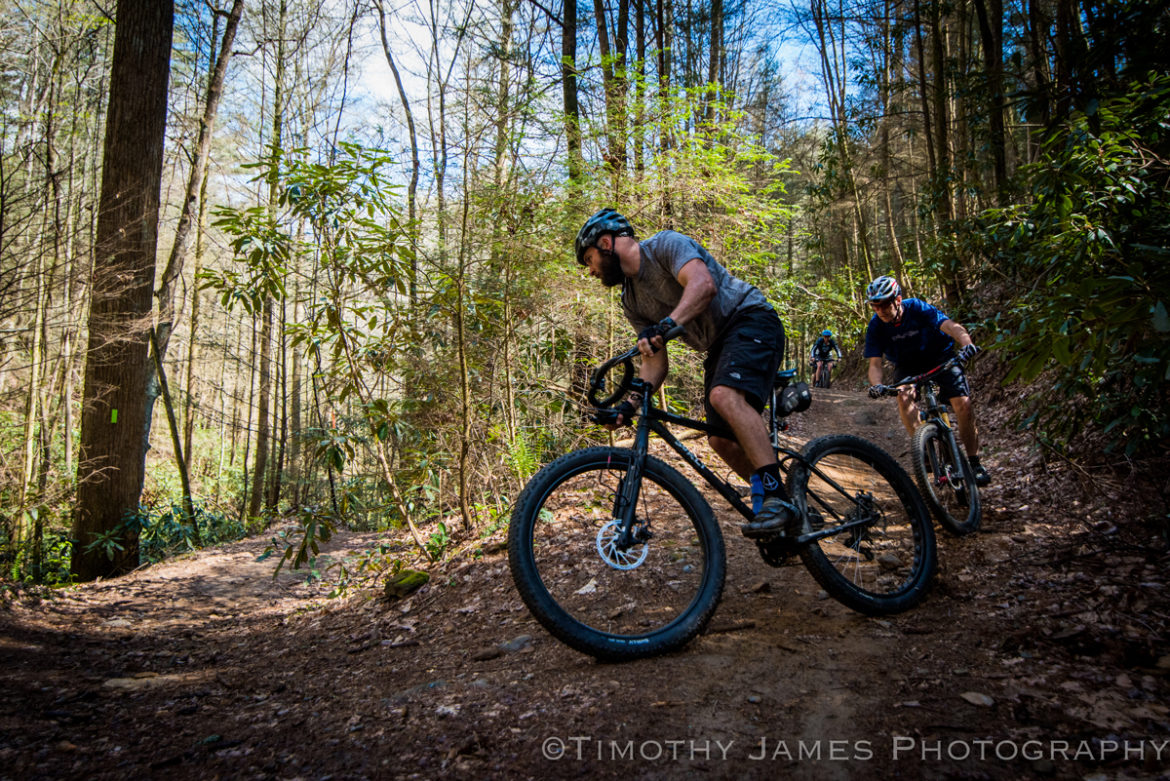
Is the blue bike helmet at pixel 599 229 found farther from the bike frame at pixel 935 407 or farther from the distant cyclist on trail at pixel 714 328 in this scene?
the bike frame at pixel 935 407

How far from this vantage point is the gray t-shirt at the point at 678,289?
108 inches

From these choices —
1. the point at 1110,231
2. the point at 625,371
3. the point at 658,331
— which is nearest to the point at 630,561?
the point at 625,371

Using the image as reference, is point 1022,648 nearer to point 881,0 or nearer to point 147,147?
point 147,147

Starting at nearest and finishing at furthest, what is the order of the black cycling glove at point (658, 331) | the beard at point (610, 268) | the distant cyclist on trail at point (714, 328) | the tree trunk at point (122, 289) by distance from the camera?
the black cycling glove at point (658, 331)
the distant cyclist on trail at point (714, 328)
the beard at point (610, 268)
the tree trunk at point (122, 289)

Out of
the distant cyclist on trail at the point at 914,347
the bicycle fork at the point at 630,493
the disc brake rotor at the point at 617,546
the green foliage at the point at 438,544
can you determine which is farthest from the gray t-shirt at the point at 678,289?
the green foliage at the point at 438,544

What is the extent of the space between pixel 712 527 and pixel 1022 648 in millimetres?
1226

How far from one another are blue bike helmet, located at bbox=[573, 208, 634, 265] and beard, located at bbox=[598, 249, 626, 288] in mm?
74

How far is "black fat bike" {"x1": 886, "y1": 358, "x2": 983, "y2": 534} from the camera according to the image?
158 inches

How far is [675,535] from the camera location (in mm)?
2639

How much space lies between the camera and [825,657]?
230 centimetres

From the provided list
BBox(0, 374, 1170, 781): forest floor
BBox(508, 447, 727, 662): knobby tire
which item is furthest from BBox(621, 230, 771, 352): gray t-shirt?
BBox(0, 374, 1170, 781): forest floor

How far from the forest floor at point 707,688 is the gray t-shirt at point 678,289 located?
4.71 ft

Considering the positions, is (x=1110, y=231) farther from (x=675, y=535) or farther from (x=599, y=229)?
(x=675, y=535)

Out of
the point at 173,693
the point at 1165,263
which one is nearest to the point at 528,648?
the point at 173,693
